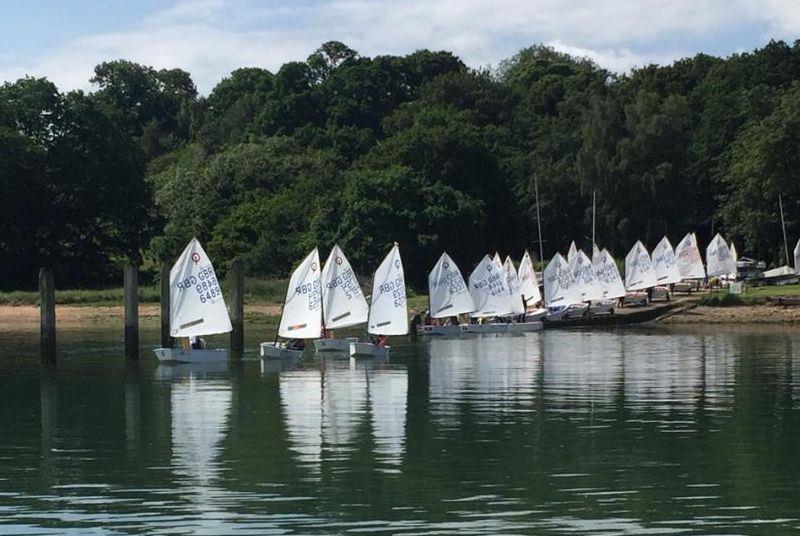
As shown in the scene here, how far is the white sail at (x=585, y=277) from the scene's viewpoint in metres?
88.4

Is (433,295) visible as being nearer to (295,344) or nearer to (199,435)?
(295,344)

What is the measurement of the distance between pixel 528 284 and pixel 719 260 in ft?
53.6

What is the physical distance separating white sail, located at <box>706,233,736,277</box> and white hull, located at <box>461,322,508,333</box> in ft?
82.1

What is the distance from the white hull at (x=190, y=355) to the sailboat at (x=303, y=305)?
260 cm

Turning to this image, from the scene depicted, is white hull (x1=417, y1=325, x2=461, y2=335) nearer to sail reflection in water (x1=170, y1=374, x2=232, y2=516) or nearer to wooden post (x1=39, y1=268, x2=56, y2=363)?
sail reflection in water (x1=170, y1=374, x2=232, y2=516)

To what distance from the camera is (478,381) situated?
51094 millimetres

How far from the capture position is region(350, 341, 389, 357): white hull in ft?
198

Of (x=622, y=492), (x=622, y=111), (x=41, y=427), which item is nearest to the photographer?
(x=622, y=492)

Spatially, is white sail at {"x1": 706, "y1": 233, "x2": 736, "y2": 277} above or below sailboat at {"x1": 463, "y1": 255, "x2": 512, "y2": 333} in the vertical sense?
above

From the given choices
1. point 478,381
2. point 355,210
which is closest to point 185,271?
point 478,381

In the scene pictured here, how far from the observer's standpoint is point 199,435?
3741 cm

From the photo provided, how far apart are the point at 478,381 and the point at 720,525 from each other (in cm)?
2561

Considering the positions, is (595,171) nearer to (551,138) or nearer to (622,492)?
(551,138)

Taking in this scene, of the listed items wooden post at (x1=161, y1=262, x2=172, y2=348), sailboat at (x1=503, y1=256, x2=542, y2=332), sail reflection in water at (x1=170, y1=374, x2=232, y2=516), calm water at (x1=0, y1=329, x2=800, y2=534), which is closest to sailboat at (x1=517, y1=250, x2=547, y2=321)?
sailboat at (x1=503, y1=256, x2=542, y2=332)
